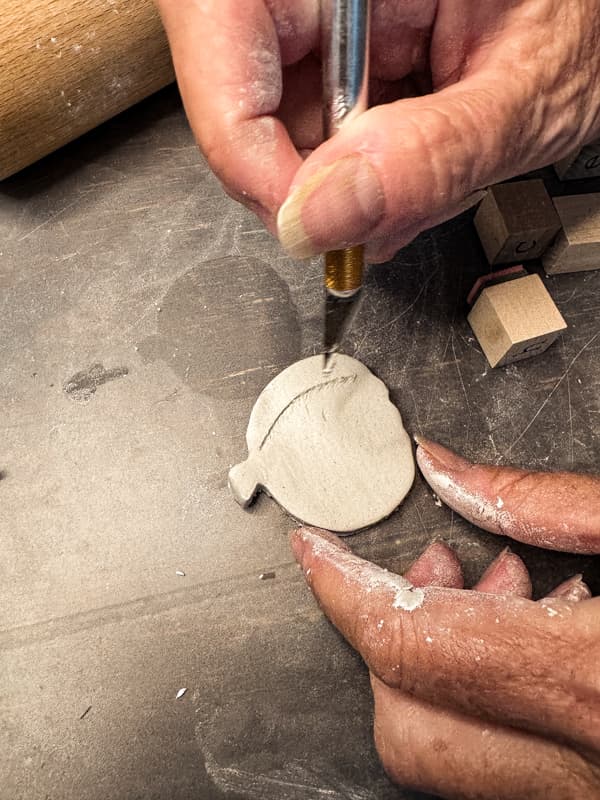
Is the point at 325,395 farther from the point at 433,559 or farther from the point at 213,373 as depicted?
the point at 433,559

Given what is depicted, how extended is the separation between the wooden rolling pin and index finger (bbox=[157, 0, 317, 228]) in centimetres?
45

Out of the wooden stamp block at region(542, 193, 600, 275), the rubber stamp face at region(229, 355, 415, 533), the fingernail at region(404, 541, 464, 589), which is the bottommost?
the fingernail at region(404, 541, 464, 589)

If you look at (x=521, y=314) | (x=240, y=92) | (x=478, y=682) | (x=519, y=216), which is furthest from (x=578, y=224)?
(x=478, y=682)

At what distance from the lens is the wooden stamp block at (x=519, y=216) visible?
1177mm

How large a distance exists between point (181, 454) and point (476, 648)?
1.98 feet

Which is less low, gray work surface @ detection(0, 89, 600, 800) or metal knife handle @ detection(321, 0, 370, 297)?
metal knife handle @ detection(321, 0, 370, 297)

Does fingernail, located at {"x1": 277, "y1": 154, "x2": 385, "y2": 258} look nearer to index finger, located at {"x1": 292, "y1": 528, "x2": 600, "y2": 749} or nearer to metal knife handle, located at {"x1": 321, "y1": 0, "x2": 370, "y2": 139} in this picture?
metal knife handle, located at {"x1": 321, "y1": 0, "x2": 370, "y2": 139}

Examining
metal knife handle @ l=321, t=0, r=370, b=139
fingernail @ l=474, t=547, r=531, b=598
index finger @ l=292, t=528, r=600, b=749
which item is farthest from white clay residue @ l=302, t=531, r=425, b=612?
metal knife handle @ l=321, t=0, r=370, b=139

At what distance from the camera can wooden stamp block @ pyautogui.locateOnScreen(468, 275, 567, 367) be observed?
3.71ft

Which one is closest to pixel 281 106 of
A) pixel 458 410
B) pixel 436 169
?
pixel 436 169

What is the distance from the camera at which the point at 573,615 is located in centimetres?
81

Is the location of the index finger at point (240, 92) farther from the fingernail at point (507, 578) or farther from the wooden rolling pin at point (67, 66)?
the fingernail at point (507, 578)

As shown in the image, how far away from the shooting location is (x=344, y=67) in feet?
Result: 2.44

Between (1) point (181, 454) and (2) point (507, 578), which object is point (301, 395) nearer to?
(1) point (181, 454)
